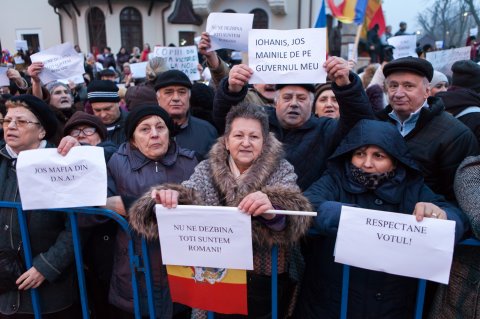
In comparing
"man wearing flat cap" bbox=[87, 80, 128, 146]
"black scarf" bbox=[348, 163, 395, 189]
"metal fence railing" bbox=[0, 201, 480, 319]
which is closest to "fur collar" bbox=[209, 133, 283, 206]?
"metal fence railing" bbox=[0, 201, 480, 319]

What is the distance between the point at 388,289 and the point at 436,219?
1.78ft

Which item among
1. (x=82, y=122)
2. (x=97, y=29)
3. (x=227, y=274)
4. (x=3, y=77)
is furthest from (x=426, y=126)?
(x=97, y=29)

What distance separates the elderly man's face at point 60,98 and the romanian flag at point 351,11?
3.51 metres

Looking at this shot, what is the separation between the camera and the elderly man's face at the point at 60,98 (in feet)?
14.3

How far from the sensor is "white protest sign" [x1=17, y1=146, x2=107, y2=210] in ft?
6.70

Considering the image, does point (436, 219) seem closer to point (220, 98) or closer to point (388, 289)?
point (388, 289)

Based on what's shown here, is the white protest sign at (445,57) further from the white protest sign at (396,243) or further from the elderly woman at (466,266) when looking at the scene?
the white protest sign at (396,243)

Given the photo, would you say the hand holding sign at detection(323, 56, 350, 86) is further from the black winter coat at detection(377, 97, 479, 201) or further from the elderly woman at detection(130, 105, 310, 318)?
the black winter coat at detection(377, 97, 479, 201)

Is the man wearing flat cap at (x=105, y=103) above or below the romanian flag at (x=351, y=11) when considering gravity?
below

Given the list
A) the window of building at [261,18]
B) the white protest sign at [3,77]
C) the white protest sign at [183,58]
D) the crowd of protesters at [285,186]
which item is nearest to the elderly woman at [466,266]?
the crowd of protesters at [285,186]

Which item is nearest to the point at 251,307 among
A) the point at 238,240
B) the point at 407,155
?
the point at 238,240

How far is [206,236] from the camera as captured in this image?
1.85 m

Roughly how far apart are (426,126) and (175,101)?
199 centimetres

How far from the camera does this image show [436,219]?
1.64m
